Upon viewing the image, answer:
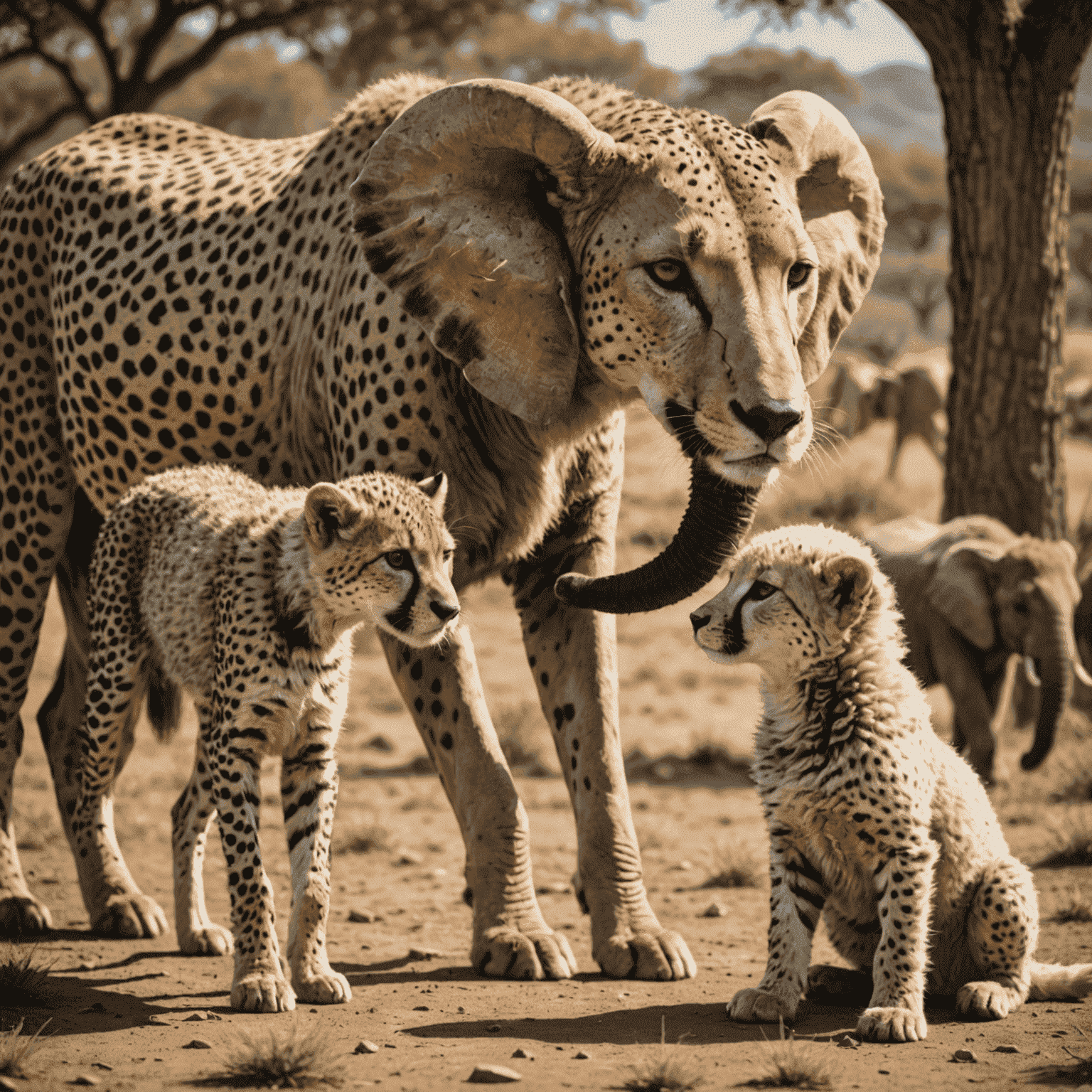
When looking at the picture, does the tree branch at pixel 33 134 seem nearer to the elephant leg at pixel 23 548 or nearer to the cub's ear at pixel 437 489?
the elephant leg at pixel 23 548

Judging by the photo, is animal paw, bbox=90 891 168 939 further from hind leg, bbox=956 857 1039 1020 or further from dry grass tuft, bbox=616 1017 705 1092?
hind leg, bbox=956 857 1039 1020

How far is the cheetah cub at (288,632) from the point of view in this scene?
4621 mm

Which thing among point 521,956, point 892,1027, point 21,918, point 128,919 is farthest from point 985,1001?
point 21,918

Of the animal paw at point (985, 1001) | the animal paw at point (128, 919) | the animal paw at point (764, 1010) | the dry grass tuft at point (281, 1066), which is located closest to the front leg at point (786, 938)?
the animal paw at point (764, 1010)

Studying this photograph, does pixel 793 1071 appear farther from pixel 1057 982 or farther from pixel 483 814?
pixel 483 814

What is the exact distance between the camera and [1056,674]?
8.48m

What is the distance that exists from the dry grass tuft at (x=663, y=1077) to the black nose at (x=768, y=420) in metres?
1.71

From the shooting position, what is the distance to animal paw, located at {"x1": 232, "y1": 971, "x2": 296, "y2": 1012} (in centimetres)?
454

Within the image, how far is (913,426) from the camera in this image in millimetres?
20391

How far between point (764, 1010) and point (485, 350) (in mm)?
2233

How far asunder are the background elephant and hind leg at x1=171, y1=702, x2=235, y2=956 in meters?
4.55

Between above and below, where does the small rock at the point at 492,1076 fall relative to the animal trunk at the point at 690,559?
below

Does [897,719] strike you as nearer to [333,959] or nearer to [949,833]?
[949,833]

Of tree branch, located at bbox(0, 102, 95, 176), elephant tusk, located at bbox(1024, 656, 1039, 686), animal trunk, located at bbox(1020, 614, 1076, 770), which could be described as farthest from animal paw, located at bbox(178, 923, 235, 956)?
tree branch, located at bbox(0, 102, 95, 176)
